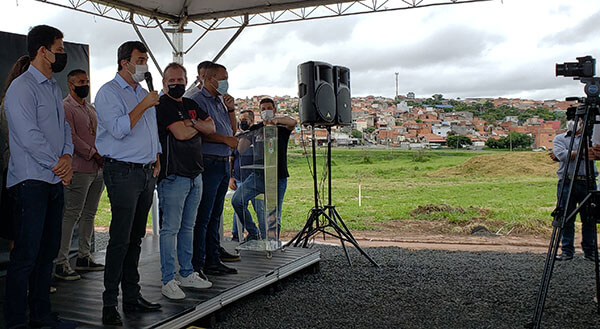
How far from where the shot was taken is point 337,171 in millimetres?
18953

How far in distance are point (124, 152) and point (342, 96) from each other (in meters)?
2.86

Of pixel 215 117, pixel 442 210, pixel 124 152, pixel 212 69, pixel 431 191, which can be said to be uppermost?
pixel 212 69

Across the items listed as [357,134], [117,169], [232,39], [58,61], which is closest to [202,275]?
[117,169]

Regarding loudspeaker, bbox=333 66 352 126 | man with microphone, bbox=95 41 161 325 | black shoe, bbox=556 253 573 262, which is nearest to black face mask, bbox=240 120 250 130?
loudspeaker, bbox=333 66 352 126

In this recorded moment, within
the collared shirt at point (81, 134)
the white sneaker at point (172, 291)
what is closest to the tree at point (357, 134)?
the collared shirt at point (81, 134)

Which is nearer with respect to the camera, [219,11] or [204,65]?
[204,65]

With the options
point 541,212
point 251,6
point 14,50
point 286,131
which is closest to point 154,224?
point 286,131

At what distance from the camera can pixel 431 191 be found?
15273 mm

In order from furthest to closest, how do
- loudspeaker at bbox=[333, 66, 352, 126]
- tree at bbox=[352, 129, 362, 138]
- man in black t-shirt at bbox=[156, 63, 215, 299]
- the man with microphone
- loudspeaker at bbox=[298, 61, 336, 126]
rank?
1. tree at bbox=[352, 129, 362, 138]
2. loudspeaker at bbox=[333, 66, 352, 126]
3. loudspeaker at bbox=[298, 61, 336, 126]
4. man in black t-shirt at bbox=[156, 63, 215, 299]
5. the man with microphone

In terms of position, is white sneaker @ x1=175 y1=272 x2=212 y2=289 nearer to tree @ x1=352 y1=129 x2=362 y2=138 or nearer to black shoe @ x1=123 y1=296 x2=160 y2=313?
black shoe @ x1=123 y1=296 x2=160 y2=313

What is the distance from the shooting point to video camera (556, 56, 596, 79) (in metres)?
3.02

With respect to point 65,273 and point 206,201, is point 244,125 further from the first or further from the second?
point 65,273

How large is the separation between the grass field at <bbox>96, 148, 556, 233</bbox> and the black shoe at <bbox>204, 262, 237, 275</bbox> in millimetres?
4172

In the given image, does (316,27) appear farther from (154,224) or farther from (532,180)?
(154,224)
